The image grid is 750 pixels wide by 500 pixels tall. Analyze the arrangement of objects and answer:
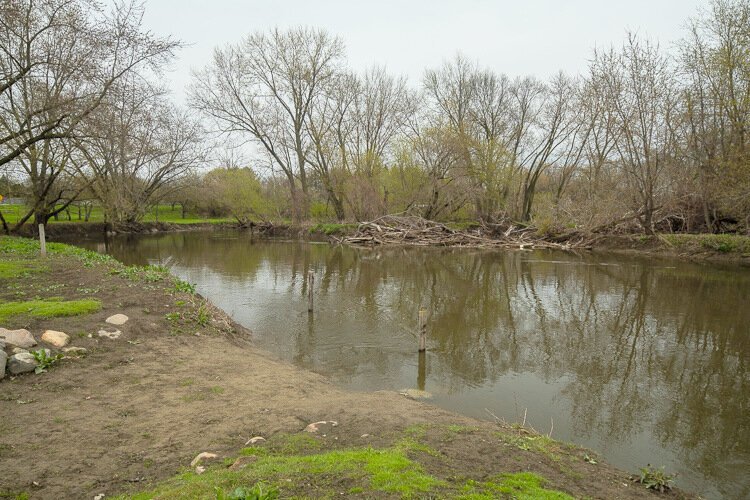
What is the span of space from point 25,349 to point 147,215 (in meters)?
52.8

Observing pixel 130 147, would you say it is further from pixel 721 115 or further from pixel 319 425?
pixel 721 115

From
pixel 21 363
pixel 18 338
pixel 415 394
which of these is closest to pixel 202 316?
pixel 18 338

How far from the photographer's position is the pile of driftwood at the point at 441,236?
31375 mm

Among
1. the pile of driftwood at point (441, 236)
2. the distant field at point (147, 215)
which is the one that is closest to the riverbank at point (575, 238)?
the pile of driftwood at point (441, 236)

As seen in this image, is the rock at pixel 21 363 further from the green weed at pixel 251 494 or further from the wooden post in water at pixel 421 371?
the wooden post in water at pixel 421 371

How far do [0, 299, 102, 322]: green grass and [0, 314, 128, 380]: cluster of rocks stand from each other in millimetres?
926

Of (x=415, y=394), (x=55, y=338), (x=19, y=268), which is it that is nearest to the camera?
(x=55, y=338)

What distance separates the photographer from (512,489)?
145 inches

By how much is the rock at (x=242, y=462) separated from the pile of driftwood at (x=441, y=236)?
28629 millimetres

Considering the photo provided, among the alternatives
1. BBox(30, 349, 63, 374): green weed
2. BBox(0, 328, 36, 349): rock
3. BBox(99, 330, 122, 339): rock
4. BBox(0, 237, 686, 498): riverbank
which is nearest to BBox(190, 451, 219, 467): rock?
BBox(0, 237, 686, 498): riverbank

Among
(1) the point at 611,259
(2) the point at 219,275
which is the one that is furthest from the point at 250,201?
(1) the point at 611,259

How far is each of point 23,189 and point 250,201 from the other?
22713 mm

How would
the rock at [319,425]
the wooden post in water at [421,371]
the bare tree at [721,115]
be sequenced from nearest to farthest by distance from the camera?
the rock at [319,425] → the wooden post in water at [421,371] → the bare tree at [721,115]

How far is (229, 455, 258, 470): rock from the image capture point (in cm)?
401
